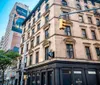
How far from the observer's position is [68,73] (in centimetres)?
1598

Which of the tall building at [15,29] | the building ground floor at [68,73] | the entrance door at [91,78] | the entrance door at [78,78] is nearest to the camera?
the building ground floor at [68,73]

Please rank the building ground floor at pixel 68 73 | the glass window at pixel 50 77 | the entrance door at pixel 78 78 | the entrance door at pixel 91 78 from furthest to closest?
the entrance door at pixel 91 78 < the glass window at pixel 50 77 < the entrance door at pixel 78 78 < the building ground floor at pixel 68 73

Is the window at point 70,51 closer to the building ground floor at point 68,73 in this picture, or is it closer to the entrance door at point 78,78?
the building ground floor at point 68,73

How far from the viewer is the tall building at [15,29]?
70062 mm

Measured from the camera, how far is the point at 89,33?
20875 millimetres

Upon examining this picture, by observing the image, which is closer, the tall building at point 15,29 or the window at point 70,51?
the window at point 70,51

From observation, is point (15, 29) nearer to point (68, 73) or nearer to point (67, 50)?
point (67, 50)

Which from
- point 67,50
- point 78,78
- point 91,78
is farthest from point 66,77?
point 91,78

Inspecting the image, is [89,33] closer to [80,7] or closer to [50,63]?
[80,7]

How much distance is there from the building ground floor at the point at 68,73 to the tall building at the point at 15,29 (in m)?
53.3

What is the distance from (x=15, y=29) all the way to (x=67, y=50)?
2575 inches

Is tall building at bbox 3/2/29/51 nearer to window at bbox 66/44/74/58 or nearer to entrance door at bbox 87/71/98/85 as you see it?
window at bbox 66/44/74/58

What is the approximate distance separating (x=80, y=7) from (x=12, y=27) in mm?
61521

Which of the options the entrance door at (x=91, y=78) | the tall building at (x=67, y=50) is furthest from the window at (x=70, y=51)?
the entrance door at (x=91, y=78)
